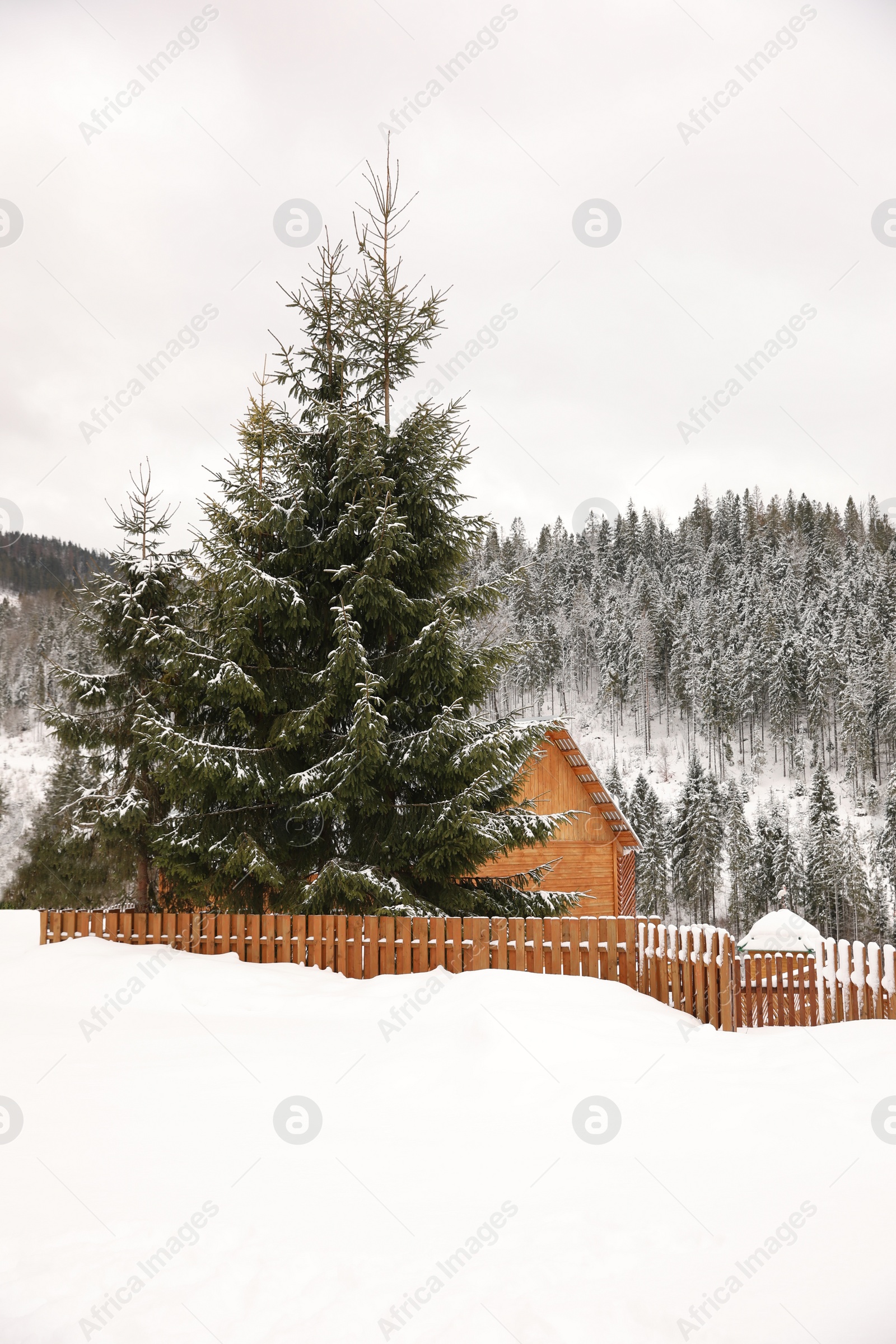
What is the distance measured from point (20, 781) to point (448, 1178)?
102 meters

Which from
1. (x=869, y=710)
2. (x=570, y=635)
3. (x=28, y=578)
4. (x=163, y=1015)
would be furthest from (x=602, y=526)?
(x=163, y=1015)

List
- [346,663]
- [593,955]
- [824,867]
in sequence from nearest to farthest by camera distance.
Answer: [593,955], [346,663], [824,867]

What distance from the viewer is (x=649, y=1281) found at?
367 centimetres

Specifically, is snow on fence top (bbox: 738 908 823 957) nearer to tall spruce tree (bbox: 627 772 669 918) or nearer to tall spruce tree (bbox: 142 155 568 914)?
tall spruce tree (bbox: 142 155 568 914)

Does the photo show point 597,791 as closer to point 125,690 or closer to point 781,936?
point 781,936

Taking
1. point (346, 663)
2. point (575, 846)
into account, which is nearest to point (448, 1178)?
point (346, 663)

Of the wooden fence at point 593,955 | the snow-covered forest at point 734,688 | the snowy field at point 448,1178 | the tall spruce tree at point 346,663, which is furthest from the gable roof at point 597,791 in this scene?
the snow-covered forest at point 734,688

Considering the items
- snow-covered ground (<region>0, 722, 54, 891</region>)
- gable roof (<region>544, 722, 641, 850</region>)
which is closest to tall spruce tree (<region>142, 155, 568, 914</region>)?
gable roof (<region>544, 722, 641, 850</region>)

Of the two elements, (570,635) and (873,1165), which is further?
(570,635)

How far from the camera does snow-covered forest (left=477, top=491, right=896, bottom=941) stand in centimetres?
6644

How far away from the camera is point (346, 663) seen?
1140 centimetres

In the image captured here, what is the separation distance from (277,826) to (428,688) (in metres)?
3.16

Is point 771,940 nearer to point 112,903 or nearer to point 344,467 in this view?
point 344,467

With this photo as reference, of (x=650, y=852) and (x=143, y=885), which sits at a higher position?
(x=143, y=885)
